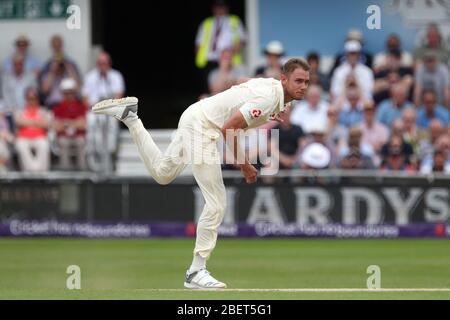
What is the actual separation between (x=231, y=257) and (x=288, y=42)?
7.84 metres

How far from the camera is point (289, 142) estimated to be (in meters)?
18.6

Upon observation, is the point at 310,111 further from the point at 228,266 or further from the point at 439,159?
the point at 228,266

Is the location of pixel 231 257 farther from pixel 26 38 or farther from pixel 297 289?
pixel 26 38

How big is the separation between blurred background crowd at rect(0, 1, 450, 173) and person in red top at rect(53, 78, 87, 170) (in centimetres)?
2

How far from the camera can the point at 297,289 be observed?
10.5 meters

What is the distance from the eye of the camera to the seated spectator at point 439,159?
60.2ft

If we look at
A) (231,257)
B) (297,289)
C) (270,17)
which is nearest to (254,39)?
(270,17)

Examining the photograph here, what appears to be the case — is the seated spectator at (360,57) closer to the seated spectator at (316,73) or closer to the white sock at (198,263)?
the seated spectator at (316,73)

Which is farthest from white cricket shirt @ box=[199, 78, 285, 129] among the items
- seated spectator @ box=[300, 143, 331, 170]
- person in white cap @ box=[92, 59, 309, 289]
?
seated spectator @ box=[300, 143, 331, 170]

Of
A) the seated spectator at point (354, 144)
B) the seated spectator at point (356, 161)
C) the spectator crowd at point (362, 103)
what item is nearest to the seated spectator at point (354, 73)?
the spectator crowd at point (362, 103)

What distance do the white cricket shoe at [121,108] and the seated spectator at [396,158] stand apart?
814 cm

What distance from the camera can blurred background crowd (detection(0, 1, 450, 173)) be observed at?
731 inches

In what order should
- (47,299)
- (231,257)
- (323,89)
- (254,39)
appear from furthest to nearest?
1. (254,39)
2. (323,89)
3. (231,257)
4. (47,299)

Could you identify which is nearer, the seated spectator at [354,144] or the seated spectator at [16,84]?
the seated spectator at [354,144]
